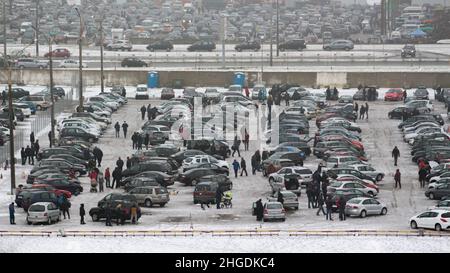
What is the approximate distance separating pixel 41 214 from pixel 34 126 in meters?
22.7

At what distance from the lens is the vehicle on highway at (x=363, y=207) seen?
5225 cm

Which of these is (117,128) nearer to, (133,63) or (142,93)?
(142,93)

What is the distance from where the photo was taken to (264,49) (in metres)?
118

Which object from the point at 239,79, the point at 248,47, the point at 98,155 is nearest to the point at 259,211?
the point at 98,155

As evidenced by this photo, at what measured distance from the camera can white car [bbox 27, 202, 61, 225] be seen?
167 ft

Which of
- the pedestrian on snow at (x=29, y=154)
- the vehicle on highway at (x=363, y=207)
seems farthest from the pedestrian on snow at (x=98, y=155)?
the vehicle on highway at (x=363, y=207)

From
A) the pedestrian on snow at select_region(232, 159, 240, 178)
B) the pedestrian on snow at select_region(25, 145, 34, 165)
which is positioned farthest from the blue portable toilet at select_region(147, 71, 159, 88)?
the pedestrian on snow at select_region(232, 159, 240, 178)

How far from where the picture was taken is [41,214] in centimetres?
5097

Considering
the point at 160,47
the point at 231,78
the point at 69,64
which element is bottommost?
the point at 231,78

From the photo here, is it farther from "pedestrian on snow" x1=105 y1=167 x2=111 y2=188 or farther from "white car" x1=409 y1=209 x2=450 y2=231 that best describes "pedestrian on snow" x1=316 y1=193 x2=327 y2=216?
"pedestrian on snow" x1=105 y1=167 x2=111 y2=188

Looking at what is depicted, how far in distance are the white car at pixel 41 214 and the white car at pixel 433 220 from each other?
1181 centimetres
